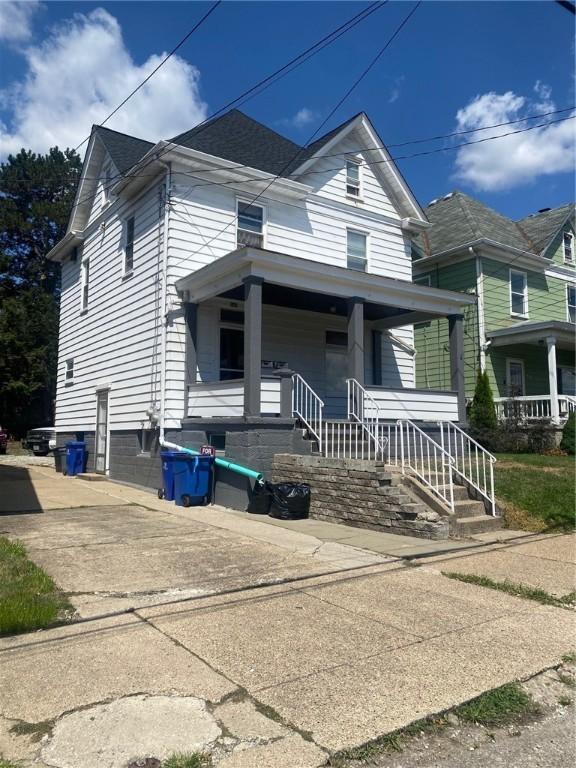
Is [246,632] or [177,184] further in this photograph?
[177,184]

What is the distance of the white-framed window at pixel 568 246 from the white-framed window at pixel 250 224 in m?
14.8

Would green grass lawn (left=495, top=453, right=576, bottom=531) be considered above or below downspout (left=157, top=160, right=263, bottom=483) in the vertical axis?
below

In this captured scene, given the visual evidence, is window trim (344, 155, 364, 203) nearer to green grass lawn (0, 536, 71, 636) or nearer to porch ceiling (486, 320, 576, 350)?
porch ceiling (486, 320, 576, 350)

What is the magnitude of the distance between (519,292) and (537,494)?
13319 mm

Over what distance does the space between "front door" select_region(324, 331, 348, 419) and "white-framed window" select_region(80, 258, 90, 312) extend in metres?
7.71

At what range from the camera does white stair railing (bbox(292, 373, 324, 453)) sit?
10.9 metres

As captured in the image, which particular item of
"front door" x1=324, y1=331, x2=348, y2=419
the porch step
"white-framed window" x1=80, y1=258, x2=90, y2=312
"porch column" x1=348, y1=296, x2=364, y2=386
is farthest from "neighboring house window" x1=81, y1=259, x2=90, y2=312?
the porch step

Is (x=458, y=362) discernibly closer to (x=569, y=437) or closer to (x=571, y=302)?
(x=569, y=437)

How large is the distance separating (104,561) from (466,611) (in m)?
3.72

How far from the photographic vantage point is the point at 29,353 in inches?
1384

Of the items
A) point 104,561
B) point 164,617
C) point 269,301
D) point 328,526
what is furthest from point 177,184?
point 164,617

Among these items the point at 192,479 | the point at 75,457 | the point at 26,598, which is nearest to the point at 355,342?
the point at 192,479

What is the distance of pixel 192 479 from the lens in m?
11.1

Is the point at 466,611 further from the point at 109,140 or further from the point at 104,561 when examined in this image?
the point at 109,140
